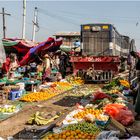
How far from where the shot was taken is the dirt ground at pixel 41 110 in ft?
29.9

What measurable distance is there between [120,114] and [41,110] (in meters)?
3.33

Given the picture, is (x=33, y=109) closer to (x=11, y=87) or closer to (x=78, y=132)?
(x=11, y=87)

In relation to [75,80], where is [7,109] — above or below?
below

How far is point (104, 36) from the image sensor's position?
79.7 ft

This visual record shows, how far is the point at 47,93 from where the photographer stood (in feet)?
52.0

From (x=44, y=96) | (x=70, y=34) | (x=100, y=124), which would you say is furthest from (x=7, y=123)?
(x=70, y=34)

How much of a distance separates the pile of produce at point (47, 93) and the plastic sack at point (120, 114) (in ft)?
14.7

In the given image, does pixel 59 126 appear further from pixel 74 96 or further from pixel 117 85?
pixel 117 85

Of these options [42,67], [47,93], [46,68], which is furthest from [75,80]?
[47,93]

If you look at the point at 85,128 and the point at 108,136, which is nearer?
the point at 108,136

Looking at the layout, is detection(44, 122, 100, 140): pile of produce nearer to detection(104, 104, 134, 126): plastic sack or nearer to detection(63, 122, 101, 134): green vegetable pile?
detection(63, 122, 101, 134): green vegetable pile

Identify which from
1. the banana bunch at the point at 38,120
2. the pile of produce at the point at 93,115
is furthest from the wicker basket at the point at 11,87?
the banana bunch at the point at 38,120

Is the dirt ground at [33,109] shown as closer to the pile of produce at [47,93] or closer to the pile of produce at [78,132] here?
the pile of produce at [47,93]

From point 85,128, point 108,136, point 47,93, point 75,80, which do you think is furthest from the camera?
point 75,80
